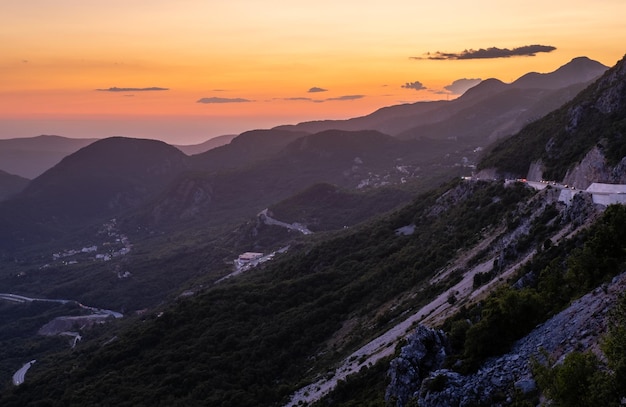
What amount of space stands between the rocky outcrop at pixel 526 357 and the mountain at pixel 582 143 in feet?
102

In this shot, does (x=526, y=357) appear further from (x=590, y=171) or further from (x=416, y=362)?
(x=590, y=171)

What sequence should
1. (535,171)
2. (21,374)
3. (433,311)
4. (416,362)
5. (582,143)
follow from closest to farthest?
(416,362)
(433,311)
(582,143)
(535,171)
(21,374)

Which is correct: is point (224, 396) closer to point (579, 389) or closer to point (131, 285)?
point (579, 389)

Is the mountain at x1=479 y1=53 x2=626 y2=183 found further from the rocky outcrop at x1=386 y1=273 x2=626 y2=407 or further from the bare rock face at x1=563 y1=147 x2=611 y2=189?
the rocky outcrop at x1=386 y1=273 x2=626 y2=407

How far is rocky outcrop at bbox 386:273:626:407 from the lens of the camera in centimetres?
2570

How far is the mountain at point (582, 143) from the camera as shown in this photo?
200 feet

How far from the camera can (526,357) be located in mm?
27500

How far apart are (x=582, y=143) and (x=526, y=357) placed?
5489cm

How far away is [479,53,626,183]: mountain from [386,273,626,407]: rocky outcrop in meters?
31.1

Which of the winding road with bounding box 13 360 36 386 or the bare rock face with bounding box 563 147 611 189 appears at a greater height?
the bare rock face with bounding box 563 147 611 189

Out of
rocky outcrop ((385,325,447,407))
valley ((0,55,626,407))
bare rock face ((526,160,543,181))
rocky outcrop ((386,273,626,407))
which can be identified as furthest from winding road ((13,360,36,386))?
rocky outcrop ((386,273,626,407))

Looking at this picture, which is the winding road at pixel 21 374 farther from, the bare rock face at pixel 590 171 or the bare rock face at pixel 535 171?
the bare rock face at pixel 590 171

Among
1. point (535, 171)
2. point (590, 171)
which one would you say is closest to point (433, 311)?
point (590, 171)

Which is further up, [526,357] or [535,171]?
[535,171]
